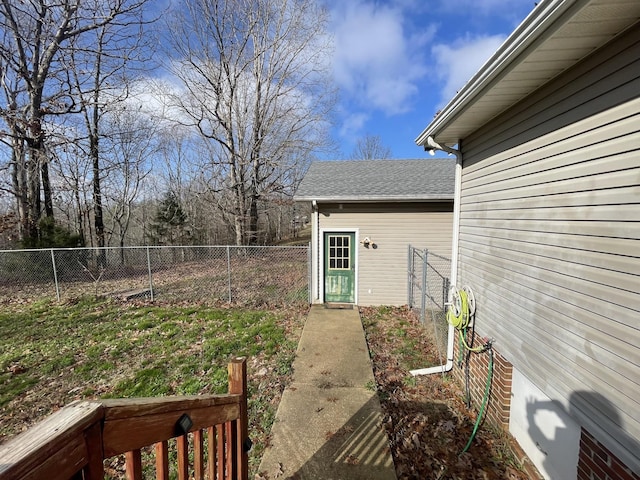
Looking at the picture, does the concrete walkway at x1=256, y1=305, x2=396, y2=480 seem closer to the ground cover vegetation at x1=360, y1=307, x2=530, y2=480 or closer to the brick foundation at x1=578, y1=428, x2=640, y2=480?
the ground cover vegetation at x1=360, y1=307, x2=530, y2=480

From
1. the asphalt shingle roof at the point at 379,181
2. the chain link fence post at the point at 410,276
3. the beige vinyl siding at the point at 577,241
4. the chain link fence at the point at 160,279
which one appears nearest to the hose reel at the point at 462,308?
the beige vinyl siding at the point at 577,241

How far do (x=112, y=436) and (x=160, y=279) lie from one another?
10984 mm

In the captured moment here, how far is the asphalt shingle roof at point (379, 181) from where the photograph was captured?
24.3ft

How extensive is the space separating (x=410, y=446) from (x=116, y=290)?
31.8ft

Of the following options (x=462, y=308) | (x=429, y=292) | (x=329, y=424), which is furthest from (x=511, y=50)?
(x=429, y=292)

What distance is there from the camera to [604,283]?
200 centimetres

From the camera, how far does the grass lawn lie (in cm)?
392

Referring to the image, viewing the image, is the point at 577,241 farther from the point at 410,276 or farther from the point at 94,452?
the point at 410,276

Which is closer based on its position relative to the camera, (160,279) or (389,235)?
(389,235)

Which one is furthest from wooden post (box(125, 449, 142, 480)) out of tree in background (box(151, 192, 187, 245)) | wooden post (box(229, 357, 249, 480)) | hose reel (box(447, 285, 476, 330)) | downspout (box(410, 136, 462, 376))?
tree in background (box(151, 192, 187, 245))

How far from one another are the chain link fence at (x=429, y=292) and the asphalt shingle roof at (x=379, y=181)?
1.53 meters

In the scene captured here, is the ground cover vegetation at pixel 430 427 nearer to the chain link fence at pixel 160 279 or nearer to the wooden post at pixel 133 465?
the wooden post at pixel 133 465

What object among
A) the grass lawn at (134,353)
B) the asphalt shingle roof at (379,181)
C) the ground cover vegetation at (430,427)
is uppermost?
the asphalt shingle roof at (379,181)

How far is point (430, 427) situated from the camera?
3420mm
